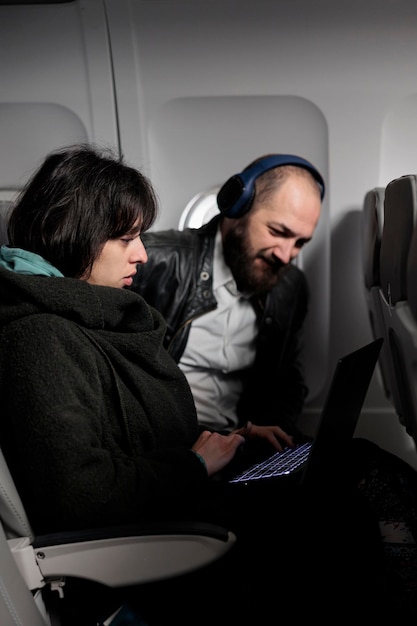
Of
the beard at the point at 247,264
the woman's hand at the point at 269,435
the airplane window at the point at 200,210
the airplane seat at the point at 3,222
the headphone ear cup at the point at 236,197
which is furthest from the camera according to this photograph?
the airplane window at the point at 200,210

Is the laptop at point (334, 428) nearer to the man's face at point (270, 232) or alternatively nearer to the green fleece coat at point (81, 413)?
the green fleece coat at point (81, 413)

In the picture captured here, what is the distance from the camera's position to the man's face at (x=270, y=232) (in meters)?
2.15

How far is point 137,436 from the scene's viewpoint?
1327mm

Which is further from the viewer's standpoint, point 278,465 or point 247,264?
point 247,264

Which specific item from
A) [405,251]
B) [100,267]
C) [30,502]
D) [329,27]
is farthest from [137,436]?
[329,27]

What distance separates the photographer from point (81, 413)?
44.8 inches

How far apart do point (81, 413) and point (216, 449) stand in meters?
0.38

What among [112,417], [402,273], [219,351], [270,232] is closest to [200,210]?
[270,232]

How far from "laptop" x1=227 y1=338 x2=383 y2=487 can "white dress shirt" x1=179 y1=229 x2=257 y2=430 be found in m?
0.67

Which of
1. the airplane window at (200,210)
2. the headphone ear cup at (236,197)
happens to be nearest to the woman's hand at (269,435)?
the headphone ear cup at (236,197)

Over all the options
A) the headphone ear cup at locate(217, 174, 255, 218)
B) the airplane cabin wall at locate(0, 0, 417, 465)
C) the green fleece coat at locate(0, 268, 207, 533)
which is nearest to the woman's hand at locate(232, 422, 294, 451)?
the green fleece coat at locate(0, 268, 207, 533)

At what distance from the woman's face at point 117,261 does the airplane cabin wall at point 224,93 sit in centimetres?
103

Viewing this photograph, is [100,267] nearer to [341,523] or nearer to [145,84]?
[341,523]

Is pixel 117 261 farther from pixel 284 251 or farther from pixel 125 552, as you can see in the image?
pixel 284 251
